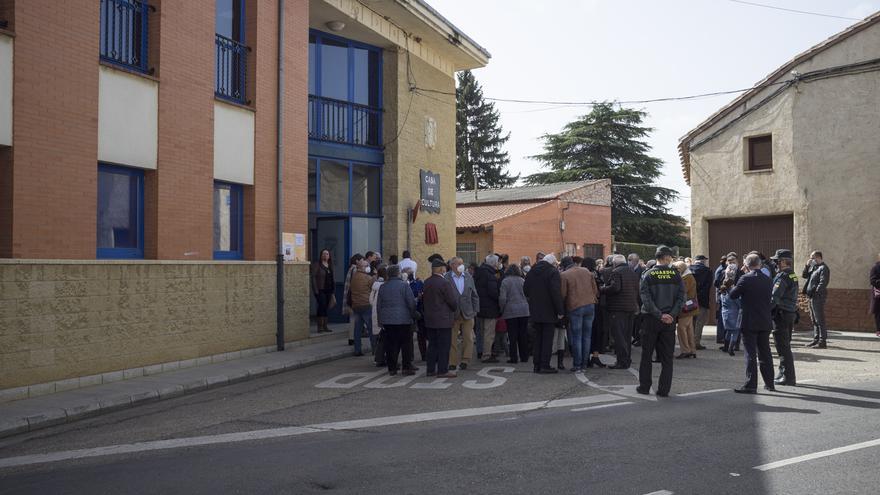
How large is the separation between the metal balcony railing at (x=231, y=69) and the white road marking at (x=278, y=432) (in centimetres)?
810

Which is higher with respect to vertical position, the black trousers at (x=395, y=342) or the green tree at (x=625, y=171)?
the green tree at (x=625, y=171)

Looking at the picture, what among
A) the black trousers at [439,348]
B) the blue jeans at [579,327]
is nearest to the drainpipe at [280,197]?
the black trousers at [439,348]

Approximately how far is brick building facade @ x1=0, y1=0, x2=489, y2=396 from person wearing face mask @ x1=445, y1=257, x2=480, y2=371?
13.5 feet

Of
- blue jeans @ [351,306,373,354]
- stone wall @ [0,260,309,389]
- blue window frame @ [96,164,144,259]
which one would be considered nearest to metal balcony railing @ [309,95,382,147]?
stone wall @ [0,260,309,389]

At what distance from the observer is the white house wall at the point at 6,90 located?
9.62m

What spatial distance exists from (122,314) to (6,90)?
343cm

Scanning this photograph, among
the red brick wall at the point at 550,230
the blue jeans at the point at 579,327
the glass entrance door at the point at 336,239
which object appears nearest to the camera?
the blue jeans at the point at 579,327

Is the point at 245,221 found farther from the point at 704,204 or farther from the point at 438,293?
the point at 704,204

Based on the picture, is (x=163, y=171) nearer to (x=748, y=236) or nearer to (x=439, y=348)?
(x=439, y=348)

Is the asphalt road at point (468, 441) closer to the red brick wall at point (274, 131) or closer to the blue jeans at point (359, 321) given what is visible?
the blue jeans at point (359, 321)

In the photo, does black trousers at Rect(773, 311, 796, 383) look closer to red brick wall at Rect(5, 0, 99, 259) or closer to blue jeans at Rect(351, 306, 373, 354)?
blue jeans at Rect(351, 306, 373, 354)

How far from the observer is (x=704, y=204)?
21625 millimetres

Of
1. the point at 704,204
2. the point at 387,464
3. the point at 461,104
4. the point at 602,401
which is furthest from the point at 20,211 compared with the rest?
the point at 461,104

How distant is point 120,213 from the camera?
1173 centimetres
